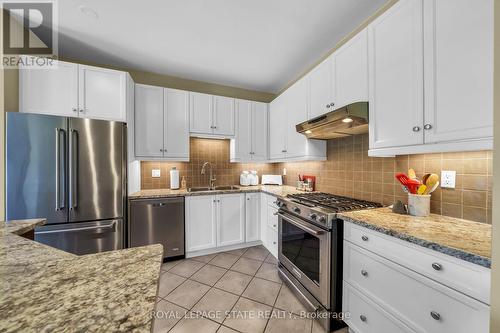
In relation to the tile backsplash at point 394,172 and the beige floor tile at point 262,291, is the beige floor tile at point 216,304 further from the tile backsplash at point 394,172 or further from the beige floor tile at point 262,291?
the tile backsplash at point 394,172

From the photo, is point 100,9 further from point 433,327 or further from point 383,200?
point 433,327

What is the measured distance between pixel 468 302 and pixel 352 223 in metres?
0.61

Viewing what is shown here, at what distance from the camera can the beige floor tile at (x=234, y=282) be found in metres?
1.93

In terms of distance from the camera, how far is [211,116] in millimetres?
2932

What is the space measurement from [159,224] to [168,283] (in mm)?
695

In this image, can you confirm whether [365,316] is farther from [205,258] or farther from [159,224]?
[159,224]

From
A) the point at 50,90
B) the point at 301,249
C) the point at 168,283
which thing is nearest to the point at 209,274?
the point at 168,283

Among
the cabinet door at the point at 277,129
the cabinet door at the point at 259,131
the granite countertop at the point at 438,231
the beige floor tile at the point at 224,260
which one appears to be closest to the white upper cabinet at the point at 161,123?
the cabinet door at the point at 259,131

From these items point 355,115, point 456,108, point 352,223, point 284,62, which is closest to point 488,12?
point 456,108

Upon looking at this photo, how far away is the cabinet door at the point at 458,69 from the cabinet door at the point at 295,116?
1.24 metres

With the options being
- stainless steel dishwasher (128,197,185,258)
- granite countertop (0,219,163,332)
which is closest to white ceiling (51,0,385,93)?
stainless steel dishwasher (128,197,185,258)

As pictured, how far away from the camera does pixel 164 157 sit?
2.68 metres

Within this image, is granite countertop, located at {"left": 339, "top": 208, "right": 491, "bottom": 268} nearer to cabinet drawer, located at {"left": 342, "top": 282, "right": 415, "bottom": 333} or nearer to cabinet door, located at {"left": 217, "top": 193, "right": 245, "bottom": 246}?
cabinet drawer, located at {"left": 342, "top": 282, "right": 415, "bottom": 333}

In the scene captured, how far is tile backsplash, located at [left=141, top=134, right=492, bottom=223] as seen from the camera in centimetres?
120
